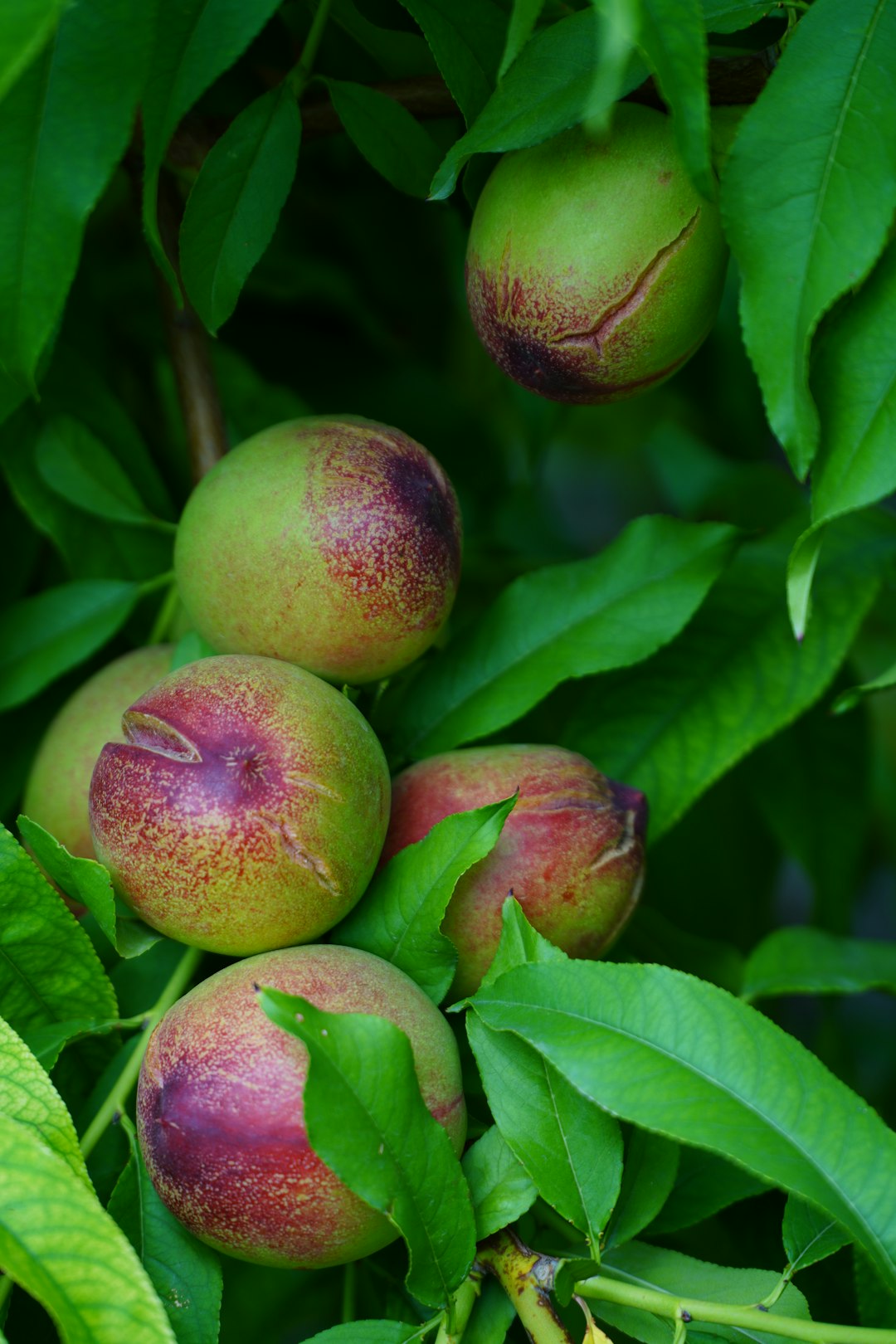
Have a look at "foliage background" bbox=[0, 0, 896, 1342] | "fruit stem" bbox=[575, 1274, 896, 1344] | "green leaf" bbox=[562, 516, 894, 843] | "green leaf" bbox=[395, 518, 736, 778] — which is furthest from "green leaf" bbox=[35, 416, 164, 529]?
"fruit stem" bbox=[575, 1274, 896, 1344]

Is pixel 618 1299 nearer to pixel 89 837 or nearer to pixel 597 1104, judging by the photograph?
pixel 597 1104

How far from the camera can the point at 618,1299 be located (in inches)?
24.3

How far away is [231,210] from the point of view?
72 cm

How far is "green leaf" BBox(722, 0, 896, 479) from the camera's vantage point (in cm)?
60

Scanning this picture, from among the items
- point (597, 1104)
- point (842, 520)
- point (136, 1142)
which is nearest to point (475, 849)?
point (597, 1104)

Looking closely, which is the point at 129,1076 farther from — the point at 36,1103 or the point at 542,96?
the point at 542,96

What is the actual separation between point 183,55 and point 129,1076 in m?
0.54

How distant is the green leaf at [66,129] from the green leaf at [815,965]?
675 millimetres

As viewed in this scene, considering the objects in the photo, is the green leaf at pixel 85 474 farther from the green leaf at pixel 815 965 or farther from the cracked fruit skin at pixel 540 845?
the green leaf at pixel 815 965

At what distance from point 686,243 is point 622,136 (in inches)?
2.6

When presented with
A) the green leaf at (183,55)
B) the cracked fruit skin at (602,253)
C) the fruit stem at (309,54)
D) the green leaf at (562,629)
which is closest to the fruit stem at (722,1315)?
the green leaf at (562,629)

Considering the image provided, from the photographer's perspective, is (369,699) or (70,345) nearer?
(369,699)

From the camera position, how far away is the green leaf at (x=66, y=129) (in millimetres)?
610

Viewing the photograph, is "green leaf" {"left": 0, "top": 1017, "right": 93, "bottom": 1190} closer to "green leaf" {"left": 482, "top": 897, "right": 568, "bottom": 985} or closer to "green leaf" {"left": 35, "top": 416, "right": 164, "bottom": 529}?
"green leaf" {"left": 482, "top": 897, "right": 568, "bottom": 985}
